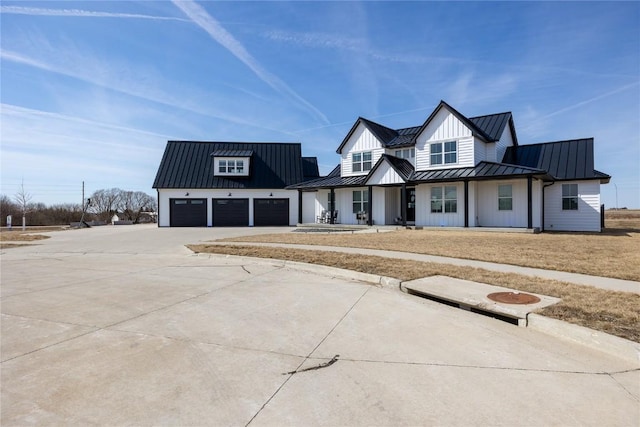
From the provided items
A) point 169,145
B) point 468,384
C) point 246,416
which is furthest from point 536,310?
point 169,145

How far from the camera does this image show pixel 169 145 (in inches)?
1457

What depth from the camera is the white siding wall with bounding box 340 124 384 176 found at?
1088 inches

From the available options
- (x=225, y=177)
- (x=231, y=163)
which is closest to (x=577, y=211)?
(x=231, y=163)

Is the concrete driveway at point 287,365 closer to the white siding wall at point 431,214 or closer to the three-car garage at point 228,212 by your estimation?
the white siding wall at point 431,214

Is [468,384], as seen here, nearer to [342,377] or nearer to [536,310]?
[342,377]

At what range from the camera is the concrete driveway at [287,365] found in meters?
3.06

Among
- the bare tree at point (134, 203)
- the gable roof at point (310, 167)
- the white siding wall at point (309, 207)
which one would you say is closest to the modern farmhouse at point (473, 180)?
the white siding wall at point (309, 207)

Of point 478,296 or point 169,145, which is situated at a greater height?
point 169,145

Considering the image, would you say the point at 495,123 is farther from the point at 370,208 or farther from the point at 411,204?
the point at 370,208

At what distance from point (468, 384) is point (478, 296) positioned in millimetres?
3275

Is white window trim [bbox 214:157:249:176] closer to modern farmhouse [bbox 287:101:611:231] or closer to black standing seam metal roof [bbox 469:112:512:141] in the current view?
modern farmhouse [bbox 287:101:611:231]

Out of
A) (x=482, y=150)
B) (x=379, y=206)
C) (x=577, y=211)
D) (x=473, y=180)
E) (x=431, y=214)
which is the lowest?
(x=431, y=214)

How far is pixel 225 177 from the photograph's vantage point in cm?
3553

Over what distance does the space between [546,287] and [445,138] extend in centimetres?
1866
